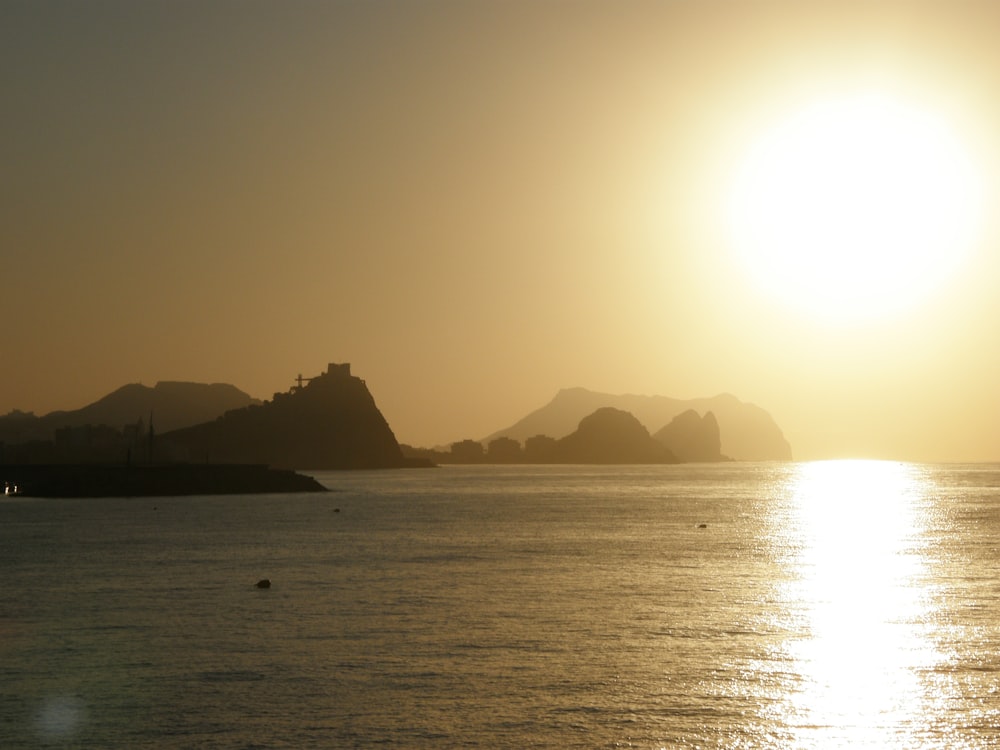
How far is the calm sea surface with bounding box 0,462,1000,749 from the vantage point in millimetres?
28016

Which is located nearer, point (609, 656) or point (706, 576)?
point (609, 656)

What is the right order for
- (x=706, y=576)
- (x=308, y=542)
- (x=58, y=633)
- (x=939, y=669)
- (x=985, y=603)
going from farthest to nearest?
(x=308, y=542) → (x=706, y=576) → (x=985, y=603) → (x=58, y=633) → (x=939, y=669)

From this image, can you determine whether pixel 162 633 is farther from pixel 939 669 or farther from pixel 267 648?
pixel 939 669

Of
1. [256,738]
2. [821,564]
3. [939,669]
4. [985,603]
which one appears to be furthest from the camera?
[821,564]

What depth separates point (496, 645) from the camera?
129ft

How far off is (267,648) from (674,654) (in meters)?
13.4

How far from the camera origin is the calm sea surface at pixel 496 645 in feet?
91.9

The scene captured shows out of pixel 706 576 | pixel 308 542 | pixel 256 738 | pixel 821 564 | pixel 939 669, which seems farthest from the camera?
pixel 308 542

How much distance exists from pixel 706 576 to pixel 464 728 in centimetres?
A: 3911

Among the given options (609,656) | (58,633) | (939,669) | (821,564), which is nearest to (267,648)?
(58,633)

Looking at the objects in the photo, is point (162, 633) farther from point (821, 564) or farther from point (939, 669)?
point (821, 564)

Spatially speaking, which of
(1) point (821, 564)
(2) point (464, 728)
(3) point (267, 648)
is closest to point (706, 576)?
(1) point (821, 564)

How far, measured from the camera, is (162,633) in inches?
1657

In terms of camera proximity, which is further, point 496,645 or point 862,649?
point 496,645
